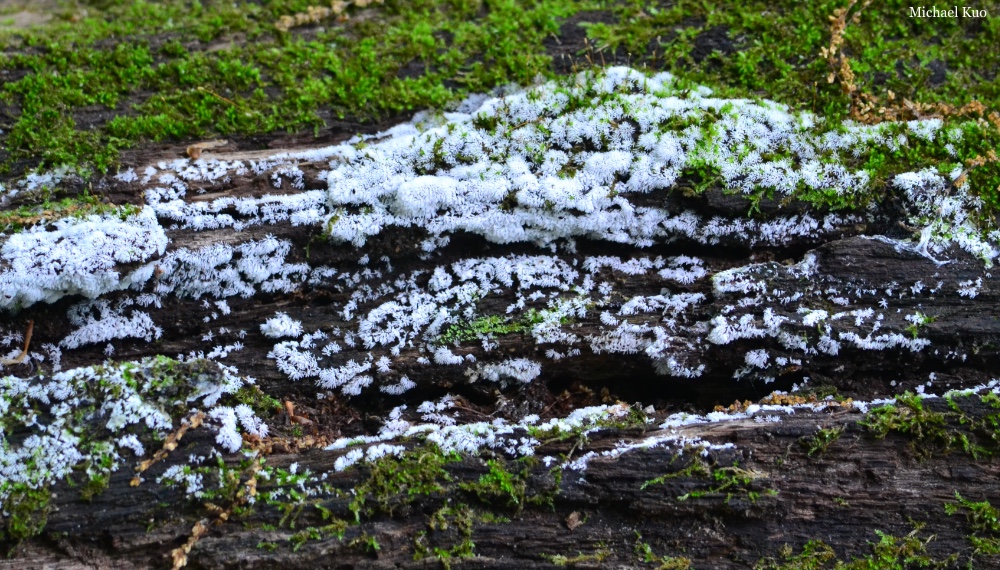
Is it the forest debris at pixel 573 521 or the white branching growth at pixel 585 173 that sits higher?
the white branching growth at pixel 585 173

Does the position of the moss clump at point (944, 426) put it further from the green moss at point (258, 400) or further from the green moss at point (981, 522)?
the green moss at point (258, 400)

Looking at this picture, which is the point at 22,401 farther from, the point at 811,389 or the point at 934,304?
the point at 934,304

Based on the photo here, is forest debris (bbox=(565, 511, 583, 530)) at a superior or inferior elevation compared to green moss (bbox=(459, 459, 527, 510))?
inferior

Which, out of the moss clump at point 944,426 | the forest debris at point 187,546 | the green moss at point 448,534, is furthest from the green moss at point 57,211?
the moss clump at point 944,426

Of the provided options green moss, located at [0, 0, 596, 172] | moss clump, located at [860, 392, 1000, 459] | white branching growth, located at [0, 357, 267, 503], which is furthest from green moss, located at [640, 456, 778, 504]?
green moss, located at [0, 0, 596, 172]

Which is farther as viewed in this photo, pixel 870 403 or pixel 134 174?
pixel 134 174

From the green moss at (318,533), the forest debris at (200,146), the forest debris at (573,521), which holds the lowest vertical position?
the forest debris at (573,521)

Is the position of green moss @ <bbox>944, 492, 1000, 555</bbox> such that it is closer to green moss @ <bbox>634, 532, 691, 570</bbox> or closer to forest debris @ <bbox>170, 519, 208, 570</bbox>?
green moss @ <bbox>634, 532, 691, 570</bbox>

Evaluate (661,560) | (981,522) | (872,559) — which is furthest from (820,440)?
(661,560)

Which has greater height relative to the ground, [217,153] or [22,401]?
[217,153]

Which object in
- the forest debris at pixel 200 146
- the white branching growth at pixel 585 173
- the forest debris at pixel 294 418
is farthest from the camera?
the forest debris at pixel 200 146

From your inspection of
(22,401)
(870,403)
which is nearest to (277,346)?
(22,401)
